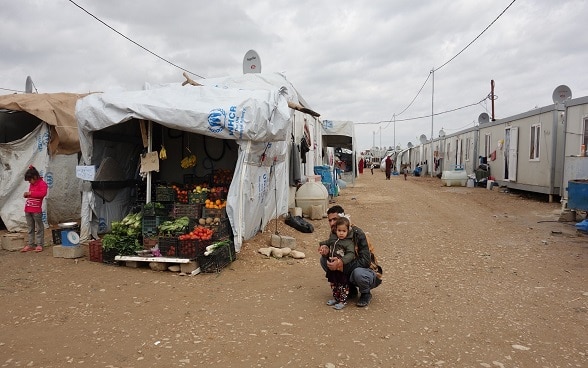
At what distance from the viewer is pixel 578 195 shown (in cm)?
980

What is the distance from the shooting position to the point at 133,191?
9.15 m

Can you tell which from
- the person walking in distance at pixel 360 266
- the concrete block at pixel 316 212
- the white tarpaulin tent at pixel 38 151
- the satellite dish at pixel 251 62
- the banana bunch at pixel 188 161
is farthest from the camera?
the satellite dish at pixel 251 62

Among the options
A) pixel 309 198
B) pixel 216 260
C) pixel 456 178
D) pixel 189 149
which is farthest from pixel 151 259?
pixel 456 178

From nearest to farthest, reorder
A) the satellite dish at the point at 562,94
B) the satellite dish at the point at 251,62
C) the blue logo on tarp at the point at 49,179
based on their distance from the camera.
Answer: the blue logo on tarp at the point at 49,179 < the satellite dish at the point at 251,62 < the satellite dish at the point at 562,94

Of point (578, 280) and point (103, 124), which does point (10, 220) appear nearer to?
point (103, 124)

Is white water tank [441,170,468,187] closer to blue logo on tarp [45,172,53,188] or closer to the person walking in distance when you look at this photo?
blue logo on tarp [45,172,53,188]

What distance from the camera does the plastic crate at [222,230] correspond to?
6.80 metres

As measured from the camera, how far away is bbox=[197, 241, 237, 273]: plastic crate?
6.27 metres

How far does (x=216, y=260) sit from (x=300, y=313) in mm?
2061

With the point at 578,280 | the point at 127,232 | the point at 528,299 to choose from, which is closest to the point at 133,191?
the point at 127,232

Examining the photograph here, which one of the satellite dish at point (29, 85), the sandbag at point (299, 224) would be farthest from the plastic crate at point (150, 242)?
the satellite dish at point (29, 85)

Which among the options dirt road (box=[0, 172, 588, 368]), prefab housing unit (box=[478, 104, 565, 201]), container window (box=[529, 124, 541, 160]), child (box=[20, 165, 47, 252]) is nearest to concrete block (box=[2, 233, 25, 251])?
child (box=[20, 165, 47, 252])

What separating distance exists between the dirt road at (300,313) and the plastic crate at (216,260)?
0.42 feet

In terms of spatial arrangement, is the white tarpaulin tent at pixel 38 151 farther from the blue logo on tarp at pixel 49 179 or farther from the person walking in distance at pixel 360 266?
the person walking in distance at pixel 360 266
